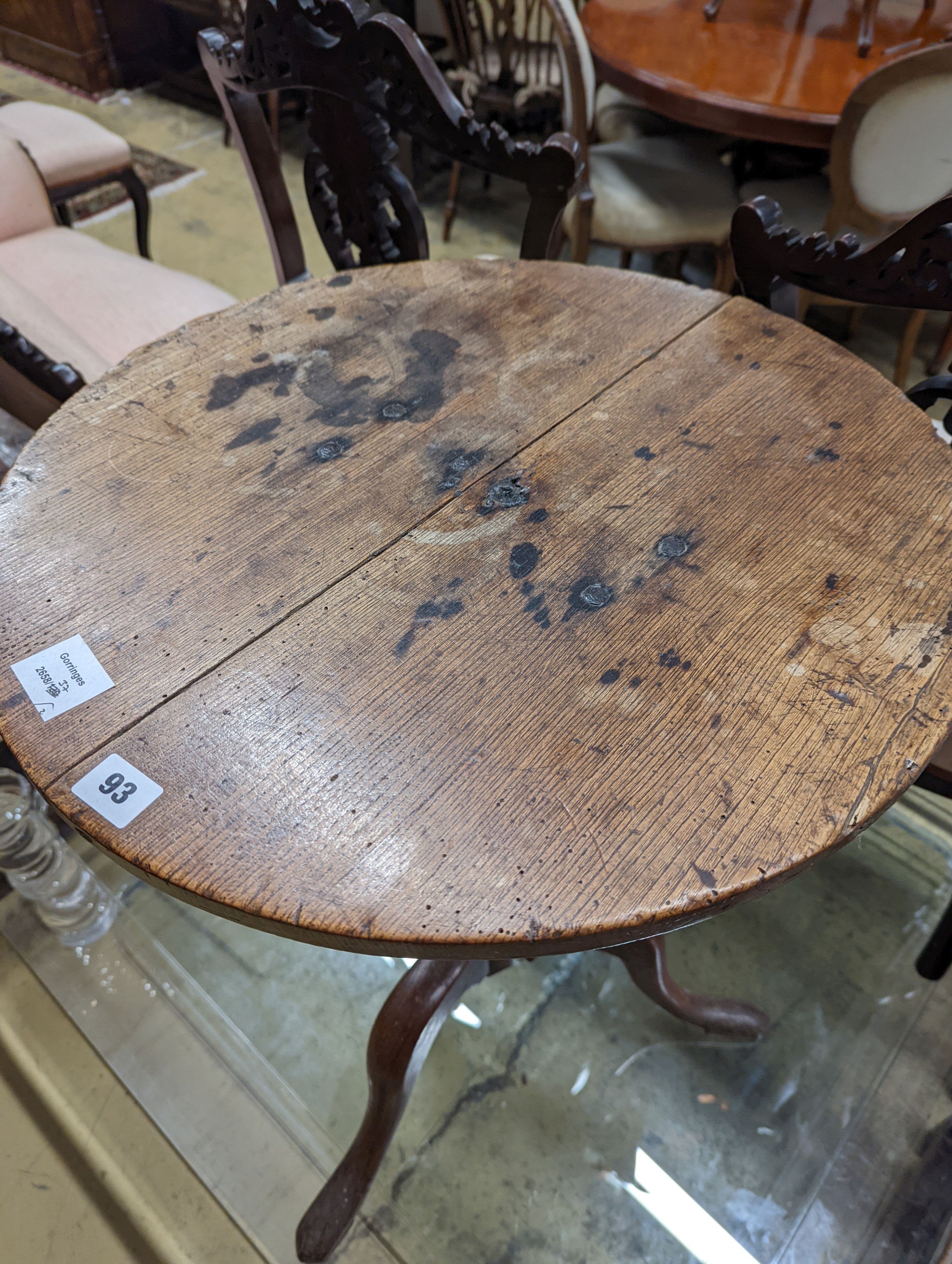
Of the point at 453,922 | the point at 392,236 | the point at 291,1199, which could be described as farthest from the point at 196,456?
the point at 291,1199

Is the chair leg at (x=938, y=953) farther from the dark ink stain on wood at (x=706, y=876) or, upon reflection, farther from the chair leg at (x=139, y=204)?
the chair leg at (x=139, y=204)

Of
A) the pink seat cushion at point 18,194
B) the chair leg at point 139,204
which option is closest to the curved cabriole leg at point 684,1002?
the pink seat cushion at point 18,194

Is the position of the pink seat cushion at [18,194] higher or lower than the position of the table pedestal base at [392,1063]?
higher

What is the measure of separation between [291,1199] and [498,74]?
3.41 meters

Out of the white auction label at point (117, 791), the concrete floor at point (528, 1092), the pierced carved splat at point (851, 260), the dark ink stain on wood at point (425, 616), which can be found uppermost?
the pierced carved splat at point (851, 260)

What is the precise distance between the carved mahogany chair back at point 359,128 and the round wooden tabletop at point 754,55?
93 cm

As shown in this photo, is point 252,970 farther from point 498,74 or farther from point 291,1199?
point 498,74

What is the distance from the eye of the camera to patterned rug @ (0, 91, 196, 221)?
342 cm

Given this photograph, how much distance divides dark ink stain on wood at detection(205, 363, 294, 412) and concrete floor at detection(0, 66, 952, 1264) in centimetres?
92

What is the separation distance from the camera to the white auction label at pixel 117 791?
25.8 inches

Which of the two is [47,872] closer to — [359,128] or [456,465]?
[456,465]

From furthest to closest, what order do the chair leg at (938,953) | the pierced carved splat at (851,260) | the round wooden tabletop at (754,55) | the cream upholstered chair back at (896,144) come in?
1. the round wooden tabletop at (754,55)
2. the cream upholstered chair back at (896,144)
3. the chair leg at (938,953)
4. the pierced carved splat at (851,260)

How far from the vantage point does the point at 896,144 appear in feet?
6.01

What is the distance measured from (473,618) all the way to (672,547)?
0.78 ft
